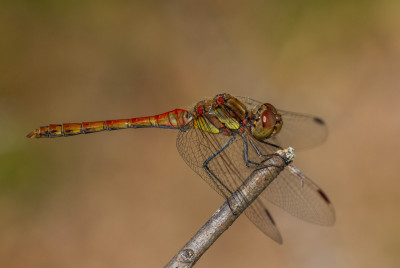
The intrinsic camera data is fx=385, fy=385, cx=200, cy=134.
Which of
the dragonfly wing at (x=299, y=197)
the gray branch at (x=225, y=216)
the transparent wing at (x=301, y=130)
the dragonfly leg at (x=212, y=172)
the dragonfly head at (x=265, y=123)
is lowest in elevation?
the gray branch at (x=225, y=216)

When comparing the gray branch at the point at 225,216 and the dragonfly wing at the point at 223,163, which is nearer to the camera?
the gray branch at the point at 225,216

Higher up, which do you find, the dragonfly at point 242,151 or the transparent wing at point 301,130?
the transparent wing at point 301,130

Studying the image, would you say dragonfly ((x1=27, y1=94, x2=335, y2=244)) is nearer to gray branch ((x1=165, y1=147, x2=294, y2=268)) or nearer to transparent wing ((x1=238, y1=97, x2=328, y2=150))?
transparent wing ((x1=238, y1=97, x2=328, y2=150))

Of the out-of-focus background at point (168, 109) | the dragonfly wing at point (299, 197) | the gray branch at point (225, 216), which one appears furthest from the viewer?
the out-of-focus background at point (168, 109)

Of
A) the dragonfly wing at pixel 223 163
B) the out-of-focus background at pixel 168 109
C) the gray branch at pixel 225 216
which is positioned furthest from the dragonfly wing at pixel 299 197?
the gray branch at pixel 225 216

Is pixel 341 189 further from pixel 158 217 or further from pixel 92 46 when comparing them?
pixel 92 46

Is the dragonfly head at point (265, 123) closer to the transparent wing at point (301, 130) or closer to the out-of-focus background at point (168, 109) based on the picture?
the transparent wing at point (301, 130)

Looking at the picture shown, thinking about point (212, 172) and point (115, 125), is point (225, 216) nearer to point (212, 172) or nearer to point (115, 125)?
point (212, 172)

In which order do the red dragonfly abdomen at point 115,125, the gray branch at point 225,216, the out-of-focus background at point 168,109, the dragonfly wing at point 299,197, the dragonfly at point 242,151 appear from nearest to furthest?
1. the gray branch at point 225,216
2. the dragonfly at point 242,151
3. the dragonfly wing at point 299,197
4. the red dragonfly abdomen at point 115,125
5. the out-of-focus background at point 168,109
